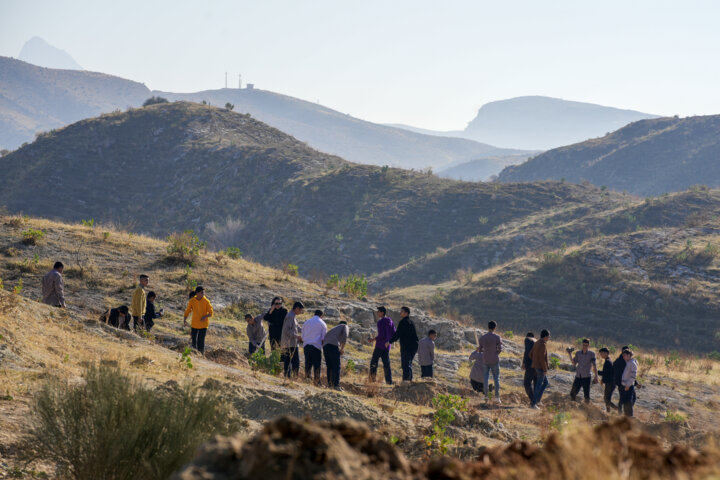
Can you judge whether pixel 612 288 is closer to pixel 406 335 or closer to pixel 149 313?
pixel 406 335

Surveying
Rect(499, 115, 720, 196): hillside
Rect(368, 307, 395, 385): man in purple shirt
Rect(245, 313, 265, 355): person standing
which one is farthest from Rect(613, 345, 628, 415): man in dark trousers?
Rect(499, 115, 720, 196): hillside

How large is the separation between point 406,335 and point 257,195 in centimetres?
4240

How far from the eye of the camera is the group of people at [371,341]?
11.9m

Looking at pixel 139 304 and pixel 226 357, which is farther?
pixel 139 304

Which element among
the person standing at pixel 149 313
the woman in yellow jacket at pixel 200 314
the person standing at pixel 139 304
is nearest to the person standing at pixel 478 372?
the woman in yellow jacket at pixel 200 314

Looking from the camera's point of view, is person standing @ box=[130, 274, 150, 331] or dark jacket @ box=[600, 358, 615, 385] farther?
person standing @ box=[130, 274, 150, 331]

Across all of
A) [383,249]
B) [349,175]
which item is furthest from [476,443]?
[349,175]

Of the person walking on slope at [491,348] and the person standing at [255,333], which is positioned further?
the person standing at [255,333]

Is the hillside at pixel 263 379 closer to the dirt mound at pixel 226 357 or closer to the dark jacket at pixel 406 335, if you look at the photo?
the dirt mound at pixel 226 357

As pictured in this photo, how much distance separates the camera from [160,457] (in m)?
4.80

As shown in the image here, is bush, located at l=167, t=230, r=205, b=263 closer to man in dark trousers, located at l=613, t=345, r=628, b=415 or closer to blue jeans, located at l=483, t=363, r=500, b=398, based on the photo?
blue jeans, located at l=483, t=363, r=500, b=398

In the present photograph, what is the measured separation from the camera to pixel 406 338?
13.3 meters

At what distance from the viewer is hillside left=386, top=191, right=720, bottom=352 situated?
2912cm

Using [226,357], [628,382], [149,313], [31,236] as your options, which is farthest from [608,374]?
[31,236]
